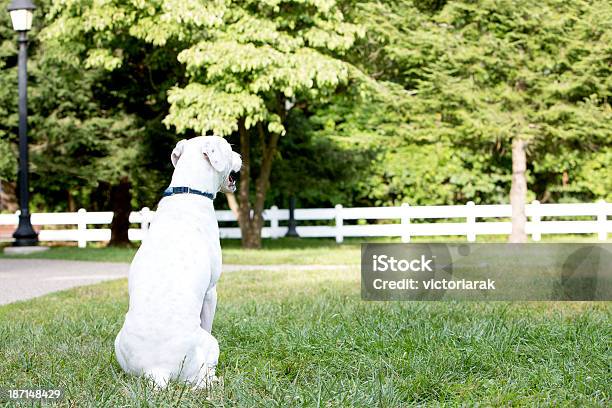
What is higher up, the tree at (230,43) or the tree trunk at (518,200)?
the tree at (230,43)

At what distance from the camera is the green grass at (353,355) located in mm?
4145

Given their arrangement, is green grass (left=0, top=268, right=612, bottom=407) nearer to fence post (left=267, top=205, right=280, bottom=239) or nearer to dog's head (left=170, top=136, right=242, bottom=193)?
dog's head (left=170, top=136, right=242, bottom=193)

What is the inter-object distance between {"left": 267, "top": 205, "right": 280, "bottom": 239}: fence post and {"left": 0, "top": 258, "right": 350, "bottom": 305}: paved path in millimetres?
7665

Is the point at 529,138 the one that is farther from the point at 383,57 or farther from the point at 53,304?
the point at 53,304

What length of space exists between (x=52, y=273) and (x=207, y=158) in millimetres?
8287

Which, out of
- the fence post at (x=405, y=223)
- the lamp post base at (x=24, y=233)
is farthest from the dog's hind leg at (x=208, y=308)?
the fence post at (x=405, y=223)

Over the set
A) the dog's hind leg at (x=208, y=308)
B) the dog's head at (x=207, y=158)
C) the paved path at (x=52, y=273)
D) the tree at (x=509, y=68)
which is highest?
the tree at (x=509, y=68)

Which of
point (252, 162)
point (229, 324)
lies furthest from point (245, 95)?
point (229, 324)

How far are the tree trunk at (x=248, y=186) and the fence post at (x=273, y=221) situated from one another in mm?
3545

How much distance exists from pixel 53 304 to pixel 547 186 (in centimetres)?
1682

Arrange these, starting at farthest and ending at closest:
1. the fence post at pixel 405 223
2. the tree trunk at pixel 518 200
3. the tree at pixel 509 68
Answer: the fence post at pixel 405 223 < the tree trunk at pixel 518 200 < the tree at pixel 509 68

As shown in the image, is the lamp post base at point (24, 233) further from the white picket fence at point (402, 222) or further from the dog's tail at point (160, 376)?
the dog's tail at point (160, 376)

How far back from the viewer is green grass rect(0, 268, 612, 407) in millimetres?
4145

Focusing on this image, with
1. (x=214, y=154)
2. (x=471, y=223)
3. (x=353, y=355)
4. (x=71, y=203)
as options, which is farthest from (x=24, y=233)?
(x=214, y=154)
